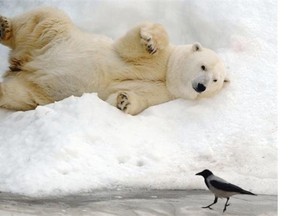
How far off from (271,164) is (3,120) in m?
0.82

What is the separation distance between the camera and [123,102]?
2.08 metres

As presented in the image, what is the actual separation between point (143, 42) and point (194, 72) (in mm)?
190

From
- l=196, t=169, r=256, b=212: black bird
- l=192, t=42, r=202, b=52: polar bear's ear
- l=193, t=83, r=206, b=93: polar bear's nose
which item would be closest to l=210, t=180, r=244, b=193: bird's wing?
l=196, t=169, r=256, b=212: black bird

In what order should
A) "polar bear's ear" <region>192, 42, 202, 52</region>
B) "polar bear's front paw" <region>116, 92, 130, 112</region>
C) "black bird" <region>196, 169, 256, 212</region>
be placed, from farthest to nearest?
"polar bear's ear" <region>192, 42, 202, 52</region> → "polar bear's front paw" <region>116, 92, 130, 112</region> → "black bird" <region>196, 169, 256, 212</region>

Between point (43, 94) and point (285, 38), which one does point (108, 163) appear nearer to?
point (43, 94)

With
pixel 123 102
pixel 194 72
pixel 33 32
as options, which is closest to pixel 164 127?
pixel 123 102

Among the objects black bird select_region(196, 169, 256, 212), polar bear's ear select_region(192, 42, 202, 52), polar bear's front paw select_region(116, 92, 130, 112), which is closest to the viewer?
black bird select_region(196, 169, 256, 212)

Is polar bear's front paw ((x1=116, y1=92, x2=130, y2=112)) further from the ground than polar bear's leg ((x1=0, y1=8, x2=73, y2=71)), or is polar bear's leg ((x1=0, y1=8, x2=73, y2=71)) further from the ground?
polar bear's leg ((x1=0, y1=8, x2=73, y2=71))

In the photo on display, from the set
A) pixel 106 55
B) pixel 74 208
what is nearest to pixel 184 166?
pixel 74 208

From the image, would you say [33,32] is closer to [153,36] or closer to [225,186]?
[153,36]

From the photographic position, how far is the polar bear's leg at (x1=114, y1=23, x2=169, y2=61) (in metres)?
2.16

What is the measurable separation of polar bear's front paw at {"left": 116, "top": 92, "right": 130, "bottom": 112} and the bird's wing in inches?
14.2

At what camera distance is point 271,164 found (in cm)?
198

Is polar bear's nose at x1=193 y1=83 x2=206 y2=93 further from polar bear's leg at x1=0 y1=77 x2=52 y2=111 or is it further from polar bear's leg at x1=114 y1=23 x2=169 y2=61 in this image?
polar bear's leg at x1=0 y1=77 x2=52 y2=111
